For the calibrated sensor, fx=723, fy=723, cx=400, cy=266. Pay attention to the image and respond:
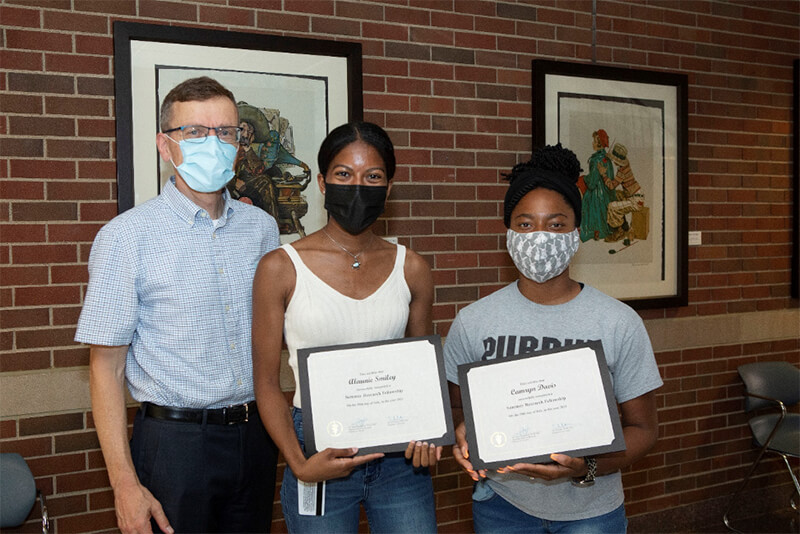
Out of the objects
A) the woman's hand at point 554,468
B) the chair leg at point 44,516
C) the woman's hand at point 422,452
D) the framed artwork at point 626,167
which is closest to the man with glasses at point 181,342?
the woman's hand at point 422,452

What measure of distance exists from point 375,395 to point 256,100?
173 cm

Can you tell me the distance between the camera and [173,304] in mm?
1978

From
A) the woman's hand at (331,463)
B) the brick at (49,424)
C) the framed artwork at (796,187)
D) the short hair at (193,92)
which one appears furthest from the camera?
the framed artwork at (796,187)

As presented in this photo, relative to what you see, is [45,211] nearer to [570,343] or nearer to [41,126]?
[41,126]

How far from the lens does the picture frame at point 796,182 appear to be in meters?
4.55

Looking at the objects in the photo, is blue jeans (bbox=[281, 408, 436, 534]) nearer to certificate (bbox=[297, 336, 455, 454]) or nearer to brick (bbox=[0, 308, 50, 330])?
certificate (bbox=[297, 336, 455, 454])

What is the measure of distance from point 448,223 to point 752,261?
84.3 inches

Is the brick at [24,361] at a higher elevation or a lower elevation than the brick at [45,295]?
lower

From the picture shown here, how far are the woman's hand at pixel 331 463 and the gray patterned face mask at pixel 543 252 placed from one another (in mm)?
638

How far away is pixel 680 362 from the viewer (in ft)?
13.9

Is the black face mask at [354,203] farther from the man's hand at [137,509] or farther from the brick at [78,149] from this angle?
the brick at [78,149]

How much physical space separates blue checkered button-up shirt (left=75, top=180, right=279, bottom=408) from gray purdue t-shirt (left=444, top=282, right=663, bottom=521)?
68cm

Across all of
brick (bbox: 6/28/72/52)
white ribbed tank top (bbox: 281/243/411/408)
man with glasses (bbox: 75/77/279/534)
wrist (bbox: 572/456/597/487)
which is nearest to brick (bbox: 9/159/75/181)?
brick (bbox: 6/28/72/52)

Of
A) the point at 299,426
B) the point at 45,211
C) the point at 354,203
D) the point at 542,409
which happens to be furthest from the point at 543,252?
the point at 45,211
